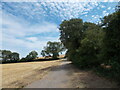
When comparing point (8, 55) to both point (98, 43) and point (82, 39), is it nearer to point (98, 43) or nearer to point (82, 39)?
point (82, 39)

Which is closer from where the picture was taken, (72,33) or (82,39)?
(82,39)

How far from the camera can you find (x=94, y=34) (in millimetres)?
11375

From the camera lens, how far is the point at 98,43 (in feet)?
34.0

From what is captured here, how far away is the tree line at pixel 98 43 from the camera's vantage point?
5.95m

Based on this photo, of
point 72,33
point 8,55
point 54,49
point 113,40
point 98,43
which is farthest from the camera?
point 8,55

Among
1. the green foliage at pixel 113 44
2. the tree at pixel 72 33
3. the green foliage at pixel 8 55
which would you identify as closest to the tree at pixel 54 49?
the green foliage at pixel 8 55

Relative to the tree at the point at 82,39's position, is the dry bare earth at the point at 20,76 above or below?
below

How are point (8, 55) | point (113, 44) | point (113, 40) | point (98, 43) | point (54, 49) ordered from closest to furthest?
point (113, 40), point (113, 44), point (98, 43), point (54, 49), point (8, 55)

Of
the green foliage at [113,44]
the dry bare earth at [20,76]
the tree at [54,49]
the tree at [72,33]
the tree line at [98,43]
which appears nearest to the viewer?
the green foliage at [113,44]

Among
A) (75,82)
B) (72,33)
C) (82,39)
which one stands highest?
(72,33)

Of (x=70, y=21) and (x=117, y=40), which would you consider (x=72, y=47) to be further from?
(x=117, y=40)

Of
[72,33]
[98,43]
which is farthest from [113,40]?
[72,33]

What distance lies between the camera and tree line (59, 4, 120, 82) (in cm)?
595

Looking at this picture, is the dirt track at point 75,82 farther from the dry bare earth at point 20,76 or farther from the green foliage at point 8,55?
the green foliage at point 8,55
